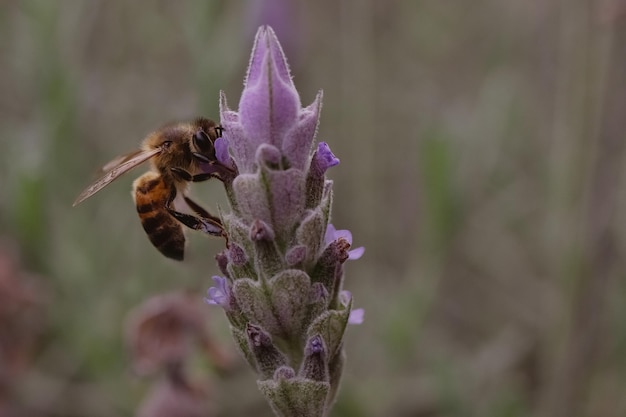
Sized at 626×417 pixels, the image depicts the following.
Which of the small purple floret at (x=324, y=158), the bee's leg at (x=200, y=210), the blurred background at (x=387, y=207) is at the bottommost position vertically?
the small purple floret at (x=324, y=158)

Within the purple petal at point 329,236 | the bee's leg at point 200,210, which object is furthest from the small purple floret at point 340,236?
the bee's leg at point 200,210

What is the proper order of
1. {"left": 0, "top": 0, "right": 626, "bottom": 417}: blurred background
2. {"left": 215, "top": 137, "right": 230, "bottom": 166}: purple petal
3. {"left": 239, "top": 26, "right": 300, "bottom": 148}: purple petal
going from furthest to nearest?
{"left": 0, "top": 0, "right": 626, "bottom": 417}: blurred background
{"left": 215, "top": 137, "right": 230, "bottom": 166}: purple petal
{"left": 239, "top": 26, "right": 300, "bottom": 148}: purple petal

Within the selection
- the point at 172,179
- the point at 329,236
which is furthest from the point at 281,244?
the point at 172,179

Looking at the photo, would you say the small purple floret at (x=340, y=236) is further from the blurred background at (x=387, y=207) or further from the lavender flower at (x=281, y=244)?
the blurred background at (x=387, y=207)

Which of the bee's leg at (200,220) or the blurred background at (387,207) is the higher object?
the blurred background at (387,207)

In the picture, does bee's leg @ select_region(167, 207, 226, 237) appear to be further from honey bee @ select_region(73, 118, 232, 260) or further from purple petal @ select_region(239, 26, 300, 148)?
purple petal @ select_region(239, 26, 300, 148)

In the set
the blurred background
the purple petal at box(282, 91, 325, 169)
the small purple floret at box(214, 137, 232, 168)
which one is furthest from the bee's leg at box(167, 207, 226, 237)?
the blurred background
